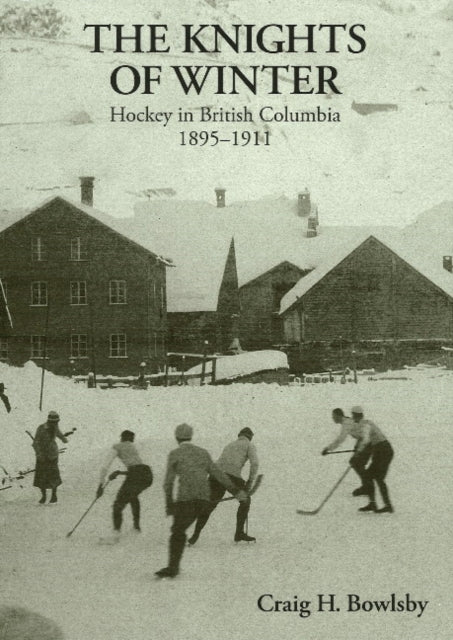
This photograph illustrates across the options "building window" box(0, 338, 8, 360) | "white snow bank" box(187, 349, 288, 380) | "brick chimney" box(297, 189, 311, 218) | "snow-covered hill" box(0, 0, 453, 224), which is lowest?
"white snow bank" box(187, 349, 288, 380)

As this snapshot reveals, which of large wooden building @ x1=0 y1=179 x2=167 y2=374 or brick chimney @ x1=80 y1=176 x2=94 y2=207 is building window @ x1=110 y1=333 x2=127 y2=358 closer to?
large wooden building @ x1=0 y1=179 x2=167 y2=374

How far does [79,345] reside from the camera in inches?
373

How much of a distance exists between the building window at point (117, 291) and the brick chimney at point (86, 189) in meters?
1.20

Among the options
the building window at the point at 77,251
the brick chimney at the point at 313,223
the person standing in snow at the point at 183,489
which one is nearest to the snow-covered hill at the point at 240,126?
the brick chimney at the point at 313,223

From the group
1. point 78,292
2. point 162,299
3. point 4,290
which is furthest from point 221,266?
point 4,290

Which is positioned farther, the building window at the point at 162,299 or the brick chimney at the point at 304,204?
the building window at the point at 162,299

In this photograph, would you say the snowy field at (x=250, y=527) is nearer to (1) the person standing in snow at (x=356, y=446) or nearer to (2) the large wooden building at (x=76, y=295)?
(1) the person standing in snow at (x=356, y=446)

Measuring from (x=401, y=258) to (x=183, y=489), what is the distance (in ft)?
20.6

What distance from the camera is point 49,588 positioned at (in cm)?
686

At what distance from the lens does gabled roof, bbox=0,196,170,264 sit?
914 cm

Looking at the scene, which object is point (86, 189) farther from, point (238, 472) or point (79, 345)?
point (238, 472)

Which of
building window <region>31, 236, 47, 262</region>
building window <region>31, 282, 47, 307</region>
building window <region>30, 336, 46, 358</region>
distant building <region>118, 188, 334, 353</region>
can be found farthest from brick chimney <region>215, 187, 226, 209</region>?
building window <region>30, 336, 46, 358</region>

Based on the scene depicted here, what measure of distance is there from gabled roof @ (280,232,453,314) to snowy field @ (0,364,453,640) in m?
1.47

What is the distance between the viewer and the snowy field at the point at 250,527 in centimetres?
679
